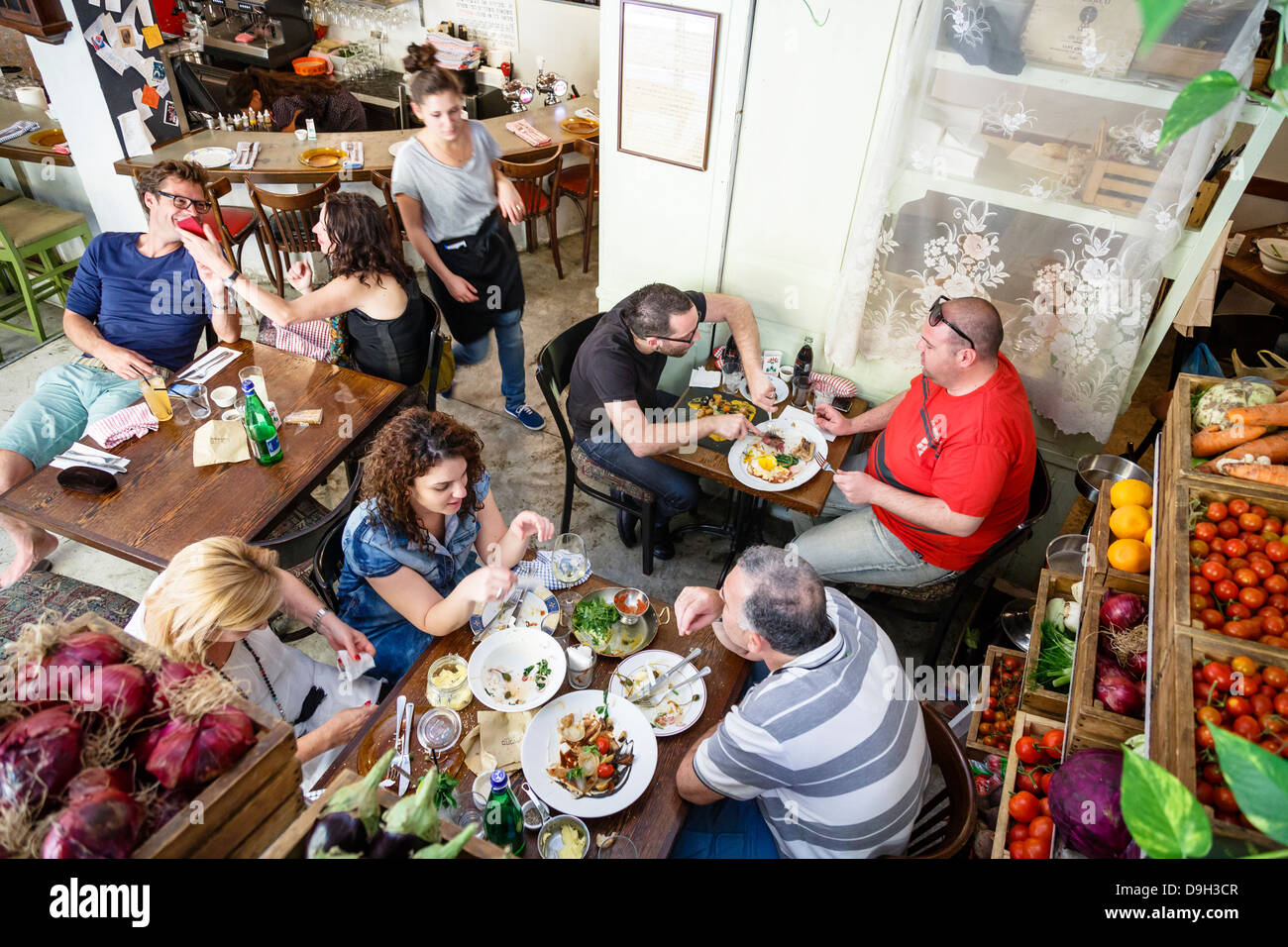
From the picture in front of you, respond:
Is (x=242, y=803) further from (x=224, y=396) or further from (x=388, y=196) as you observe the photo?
(x=388, y=196)

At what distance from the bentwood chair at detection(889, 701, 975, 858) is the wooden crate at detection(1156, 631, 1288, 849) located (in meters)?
0.72

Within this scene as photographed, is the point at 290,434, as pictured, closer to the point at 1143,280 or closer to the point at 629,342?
the point at 629,342

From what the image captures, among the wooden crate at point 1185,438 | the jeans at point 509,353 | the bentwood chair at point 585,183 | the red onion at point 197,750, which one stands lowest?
the jeans at point 509,353

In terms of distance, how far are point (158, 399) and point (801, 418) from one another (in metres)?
2.59

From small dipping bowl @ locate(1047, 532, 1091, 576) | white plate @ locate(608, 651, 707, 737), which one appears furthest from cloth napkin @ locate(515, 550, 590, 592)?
small dipping bowl @ locate(1047, 532, 1091, 576)

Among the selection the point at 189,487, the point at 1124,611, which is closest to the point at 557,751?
the point at 1124,611

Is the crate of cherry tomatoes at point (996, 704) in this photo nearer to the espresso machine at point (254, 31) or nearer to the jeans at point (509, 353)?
the jeans at point (509, 353)

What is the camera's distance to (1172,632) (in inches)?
51.5

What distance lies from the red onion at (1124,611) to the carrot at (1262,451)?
37 centimetres

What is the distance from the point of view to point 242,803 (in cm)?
93

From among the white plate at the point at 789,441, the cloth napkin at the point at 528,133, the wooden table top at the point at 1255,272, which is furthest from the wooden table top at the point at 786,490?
the cloth napkin at the point at 528,133

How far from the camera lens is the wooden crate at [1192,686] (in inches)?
43.6
